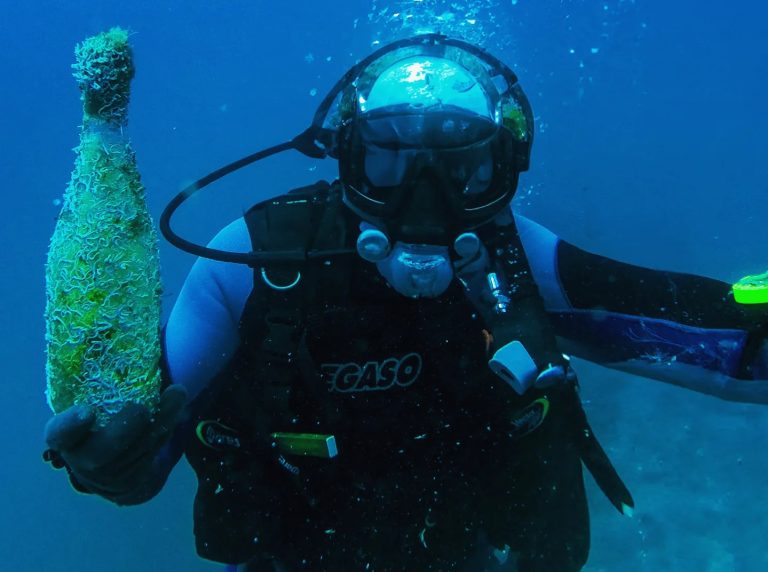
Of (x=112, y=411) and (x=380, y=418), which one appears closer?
(x=112, y=411)

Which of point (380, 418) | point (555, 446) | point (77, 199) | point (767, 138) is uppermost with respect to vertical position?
point (77, 199)

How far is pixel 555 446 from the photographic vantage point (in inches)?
99.8

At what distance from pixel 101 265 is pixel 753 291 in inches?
81.6

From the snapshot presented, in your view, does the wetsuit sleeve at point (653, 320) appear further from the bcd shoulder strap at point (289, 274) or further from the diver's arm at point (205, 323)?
the diver's arm at point (205, 323)

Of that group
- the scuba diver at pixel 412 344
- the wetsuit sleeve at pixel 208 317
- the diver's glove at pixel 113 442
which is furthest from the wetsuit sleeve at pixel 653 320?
the diver's glove at pixel 113 442

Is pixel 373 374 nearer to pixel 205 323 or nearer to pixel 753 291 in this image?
pixel 205 323

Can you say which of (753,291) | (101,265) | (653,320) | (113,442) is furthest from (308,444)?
(753,291)

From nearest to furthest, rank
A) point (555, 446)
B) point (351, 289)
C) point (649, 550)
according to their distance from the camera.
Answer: point (351, 289), point (555, 446), point (649, 550)

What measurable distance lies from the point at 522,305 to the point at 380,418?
0.72 m

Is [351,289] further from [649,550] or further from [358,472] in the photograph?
[649,550]

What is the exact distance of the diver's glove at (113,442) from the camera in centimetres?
154

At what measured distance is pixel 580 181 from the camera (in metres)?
38.2

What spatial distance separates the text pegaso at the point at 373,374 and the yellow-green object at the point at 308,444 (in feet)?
0.70

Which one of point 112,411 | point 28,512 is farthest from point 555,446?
point 28,512
